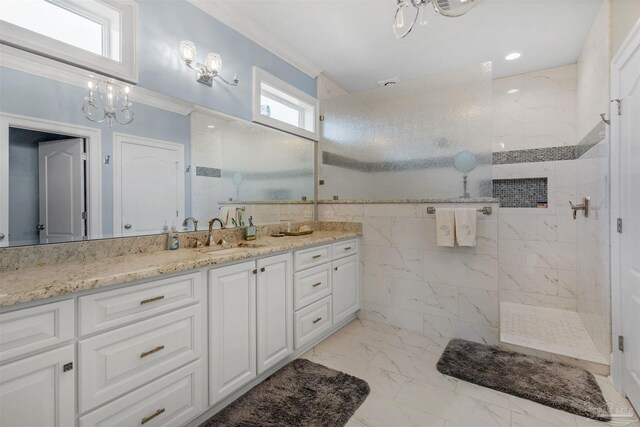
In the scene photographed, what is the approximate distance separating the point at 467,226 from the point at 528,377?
3.61 ft

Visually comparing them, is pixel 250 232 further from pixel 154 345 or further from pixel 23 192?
pixel 23 192

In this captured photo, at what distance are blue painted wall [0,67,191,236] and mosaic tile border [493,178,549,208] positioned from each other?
11.7 ft

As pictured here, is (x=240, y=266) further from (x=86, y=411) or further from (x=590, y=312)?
(x=590, y=312)

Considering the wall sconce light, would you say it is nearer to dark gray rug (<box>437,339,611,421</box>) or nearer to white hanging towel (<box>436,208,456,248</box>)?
white hanging towel (<box>436,208,456,248</box>)

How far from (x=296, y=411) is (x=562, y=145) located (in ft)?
11.9

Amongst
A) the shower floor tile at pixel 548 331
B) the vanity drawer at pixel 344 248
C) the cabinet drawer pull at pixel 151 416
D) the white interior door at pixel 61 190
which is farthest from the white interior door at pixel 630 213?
the white interior door at pixel 61 190

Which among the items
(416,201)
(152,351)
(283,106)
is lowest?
(152,351)

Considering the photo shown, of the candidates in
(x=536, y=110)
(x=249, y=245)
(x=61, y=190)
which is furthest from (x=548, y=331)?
(x=61, y=190)

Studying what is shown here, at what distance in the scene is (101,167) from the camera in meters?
1.63

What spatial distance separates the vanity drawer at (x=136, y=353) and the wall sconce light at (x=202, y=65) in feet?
5.17

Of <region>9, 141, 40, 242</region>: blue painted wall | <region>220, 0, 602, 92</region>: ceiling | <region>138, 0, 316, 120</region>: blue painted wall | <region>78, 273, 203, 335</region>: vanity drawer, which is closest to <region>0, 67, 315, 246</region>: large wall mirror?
<region>9, 141, 40, 242</region>: blue painted wall

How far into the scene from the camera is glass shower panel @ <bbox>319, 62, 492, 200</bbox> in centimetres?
251

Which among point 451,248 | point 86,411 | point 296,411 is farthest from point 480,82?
point 86,411

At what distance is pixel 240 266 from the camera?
177 centimetres
